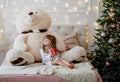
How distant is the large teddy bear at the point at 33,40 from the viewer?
3.24 metres

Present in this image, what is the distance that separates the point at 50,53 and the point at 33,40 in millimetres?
395

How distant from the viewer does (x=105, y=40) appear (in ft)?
11.7

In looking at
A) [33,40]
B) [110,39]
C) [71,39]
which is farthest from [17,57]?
[110,39]

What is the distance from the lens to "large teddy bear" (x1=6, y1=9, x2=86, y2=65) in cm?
324

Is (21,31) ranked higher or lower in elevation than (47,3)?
lower

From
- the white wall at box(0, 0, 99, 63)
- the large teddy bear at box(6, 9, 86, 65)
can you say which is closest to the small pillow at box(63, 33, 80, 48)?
the white wall at box(0, 0, 99, 63)

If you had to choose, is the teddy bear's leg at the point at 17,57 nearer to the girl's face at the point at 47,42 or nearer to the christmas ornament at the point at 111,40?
the girl's face at the point at 47,42

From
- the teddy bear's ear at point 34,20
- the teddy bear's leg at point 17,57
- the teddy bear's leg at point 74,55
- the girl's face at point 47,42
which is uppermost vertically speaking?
the teddy bear's ear at point 34,20

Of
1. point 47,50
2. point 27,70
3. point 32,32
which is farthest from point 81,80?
point 32,32

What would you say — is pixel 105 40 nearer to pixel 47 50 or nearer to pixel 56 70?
pixel 47 50

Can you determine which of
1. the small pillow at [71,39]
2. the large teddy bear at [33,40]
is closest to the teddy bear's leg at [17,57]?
the large teddy bear at [33,40]

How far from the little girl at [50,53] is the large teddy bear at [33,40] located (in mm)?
120

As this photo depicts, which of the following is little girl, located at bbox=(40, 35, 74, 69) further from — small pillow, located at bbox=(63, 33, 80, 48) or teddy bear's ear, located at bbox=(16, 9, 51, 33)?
small pillow, located at bbox=(63, 33, 80, 48)

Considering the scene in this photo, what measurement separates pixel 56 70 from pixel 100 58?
3.83ft
